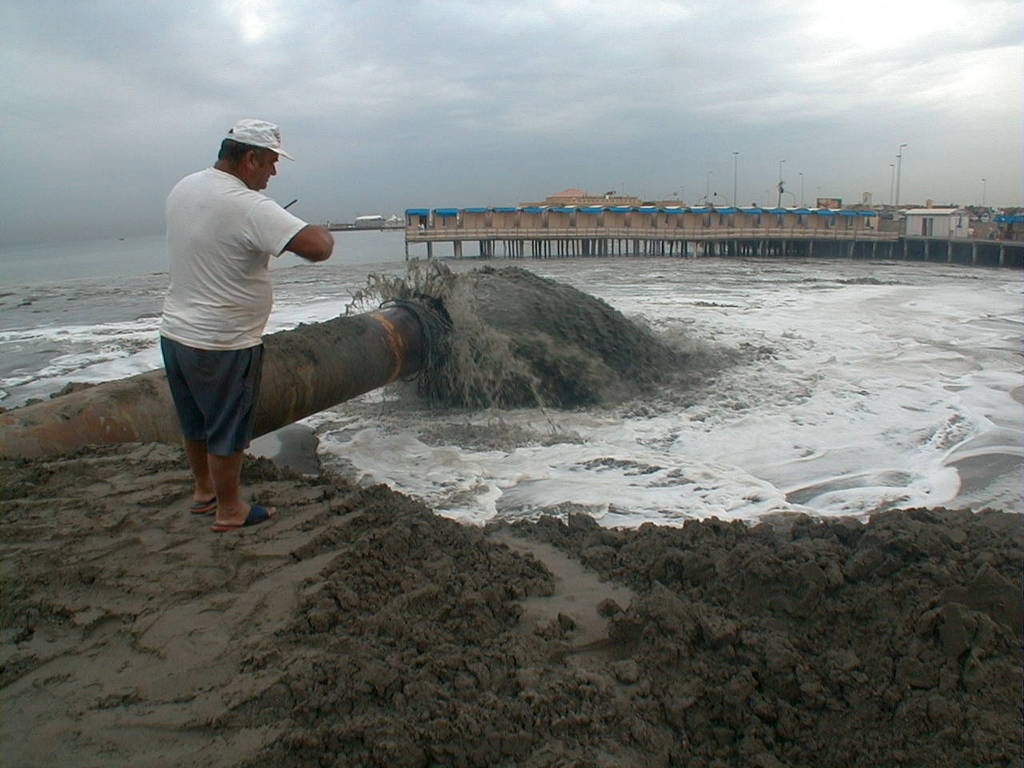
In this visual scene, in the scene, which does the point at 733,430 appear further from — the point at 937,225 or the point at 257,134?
the point at 937,225

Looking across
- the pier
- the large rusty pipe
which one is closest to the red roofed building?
the pier

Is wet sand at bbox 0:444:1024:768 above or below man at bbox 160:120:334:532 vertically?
below

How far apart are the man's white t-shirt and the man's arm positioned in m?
0.02

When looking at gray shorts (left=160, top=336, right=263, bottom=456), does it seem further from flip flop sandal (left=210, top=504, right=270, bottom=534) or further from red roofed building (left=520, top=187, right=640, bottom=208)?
red roofed building (left=520, top=187, right=640, bottom=208)

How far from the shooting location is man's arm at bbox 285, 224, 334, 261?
9.26 ft

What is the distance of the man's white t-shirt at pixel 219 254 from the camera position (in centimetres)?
284

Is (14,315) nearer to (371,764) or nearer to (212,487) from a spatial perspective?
(212,487)

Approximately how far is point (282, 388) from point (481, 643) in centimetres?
318

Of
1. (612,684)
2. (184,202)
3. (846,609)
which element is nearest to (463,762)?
(612,684)

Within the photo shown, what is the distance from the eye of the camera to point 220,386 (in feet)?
9.82

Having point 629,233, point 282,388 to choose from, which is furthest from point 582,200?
point 282,388

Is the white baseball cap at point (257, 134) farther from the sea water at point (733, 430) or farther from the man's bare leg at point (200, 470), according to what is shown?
the sea water at point (733, 430)

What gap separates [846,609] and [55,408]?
410cm

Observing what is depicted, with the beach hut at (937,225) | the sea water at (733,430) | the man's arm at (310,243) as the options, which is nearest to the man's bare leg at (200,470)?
the man's arm at (310,243)
